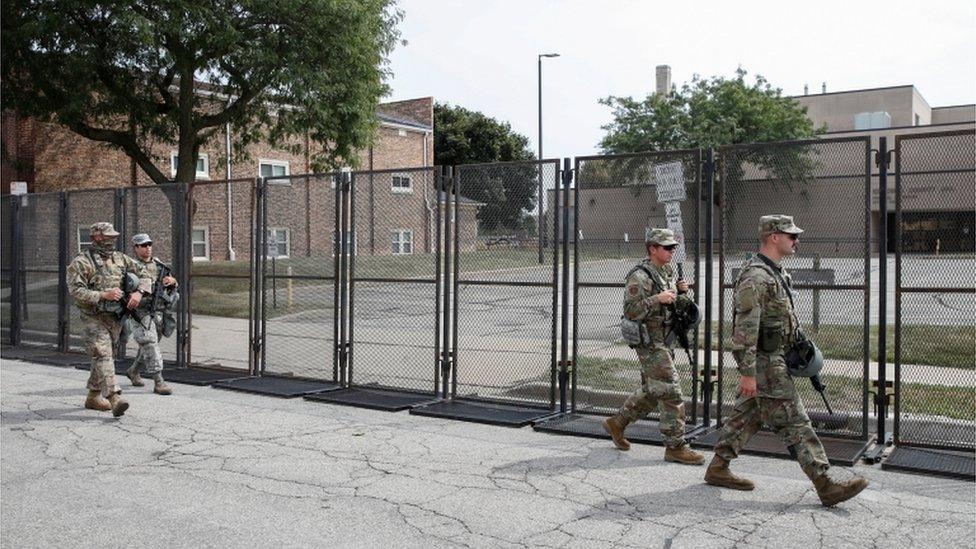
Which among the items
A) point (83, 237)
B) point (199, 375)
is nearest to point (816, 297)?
point (199, 375)

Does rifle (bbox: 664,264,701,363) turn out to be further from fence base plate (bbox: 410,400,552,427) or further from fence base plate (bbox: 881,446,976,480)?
fence base plate (bbox: 410,400,552,427)

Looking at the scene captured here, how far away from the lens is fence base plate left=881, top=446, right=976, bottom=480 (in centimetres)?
667

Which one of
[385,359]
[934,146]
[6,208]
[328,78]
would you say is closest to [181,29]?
[328,78]

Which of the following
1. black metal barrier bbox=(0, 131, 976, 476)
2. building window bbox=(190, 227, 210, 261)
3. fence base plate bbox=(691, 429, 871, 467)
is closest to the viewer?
fence base plate bbox=(691, 429, 871, 467)

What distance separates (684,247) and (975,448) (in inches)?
117

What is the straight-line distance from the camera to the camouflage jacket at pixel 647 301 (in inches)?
285

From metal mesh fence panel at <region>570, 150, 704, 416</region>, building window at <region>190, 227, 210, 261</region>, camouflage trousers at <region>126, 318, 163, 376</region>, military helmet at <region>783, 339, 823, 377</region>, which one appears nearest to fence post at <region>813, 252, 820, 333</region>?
metal mesh fence panel at <region>570, 150, 704, 416</region>

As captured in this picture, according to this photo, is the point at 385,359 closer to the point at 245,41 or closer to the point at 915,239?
the point at 915,239

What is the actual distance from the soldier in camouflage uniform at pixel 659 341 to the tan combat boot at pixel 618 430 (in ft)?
0.75

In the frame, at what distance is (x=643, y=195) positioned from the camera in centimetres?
888

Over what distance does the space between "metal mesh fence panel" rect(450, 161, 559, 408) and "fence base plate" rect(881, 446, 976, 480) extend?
350 centimetres

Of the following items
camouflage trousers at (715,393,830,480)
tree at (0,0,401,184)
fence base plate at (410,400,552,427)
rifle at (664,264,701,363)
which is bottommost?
fence base plate at (410,400,552,427)

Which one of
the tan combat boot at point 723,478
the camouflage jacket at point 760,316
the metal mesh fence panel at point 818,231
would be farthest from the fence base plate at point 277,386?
the camouflage jacket at point 760,316

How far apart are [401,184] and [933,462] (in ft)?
21.1
